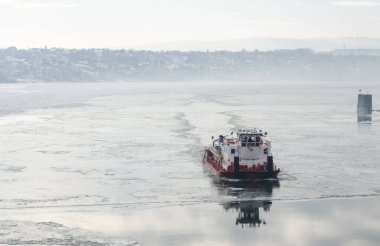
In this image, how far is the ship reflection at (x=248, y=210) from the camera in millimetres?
40469

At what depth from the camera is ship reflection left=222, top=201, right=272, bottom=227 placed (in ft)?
133

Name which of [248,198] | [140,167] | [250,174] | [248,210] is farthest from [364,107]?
[248,210]

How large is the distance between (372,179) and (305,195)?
8.77m

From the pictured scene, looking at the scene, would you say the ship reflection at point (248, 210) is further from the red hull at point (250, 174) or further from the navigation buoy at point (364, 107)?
the navigation buoy at point (364, 107)

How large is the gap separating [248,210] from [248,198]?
338 centimetres

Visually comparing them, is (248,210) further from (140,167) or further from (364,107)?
(364,107)

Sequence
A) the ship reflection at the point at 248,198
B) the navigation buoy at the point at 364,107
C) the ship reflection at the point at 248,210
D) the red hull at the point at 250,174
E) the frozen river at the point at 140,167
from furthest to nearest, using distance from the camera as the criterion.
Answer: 1. the navigation buoy at the point at 364,107
2. the red hull at the point at 250,174
3. the frozen river at the point at 140,167
4. the ship reflection at the point at 248,198
5. the ship reflection at the point at 248,210

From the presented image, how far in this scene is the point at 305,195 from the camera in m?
47.2

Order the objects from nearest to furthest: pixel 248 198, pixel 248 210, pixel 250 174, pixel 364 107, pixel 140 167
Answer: pixel 248 210 → pixel 248 198 → pixel 250 174 → pixel 140 167 → pixel 364 107

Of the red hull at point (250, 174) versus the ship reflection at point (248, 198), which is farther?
the red hull at point (250, 174)

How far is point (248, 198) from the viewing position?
46719 millimetres

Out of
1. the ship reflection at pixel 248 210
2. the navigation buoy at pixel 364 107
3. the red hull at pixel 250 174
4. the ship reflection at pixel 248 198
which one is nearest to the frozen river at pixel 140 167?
the ship reflection at pixel 248 198

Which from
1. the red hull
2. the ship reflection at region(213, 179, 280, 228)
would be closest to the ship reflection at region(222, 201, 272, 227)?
the ship reflection at region(213, 179, 280, 228)

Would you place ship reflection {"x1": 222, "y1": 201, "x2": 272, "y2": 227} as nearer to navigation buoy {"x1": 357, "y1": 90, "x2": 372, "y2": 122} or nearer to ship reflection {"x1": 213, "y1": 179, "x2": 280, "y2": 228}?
ship reflection {"x1": 213, "y1": 179, "x2": 280, "y2": 228}
